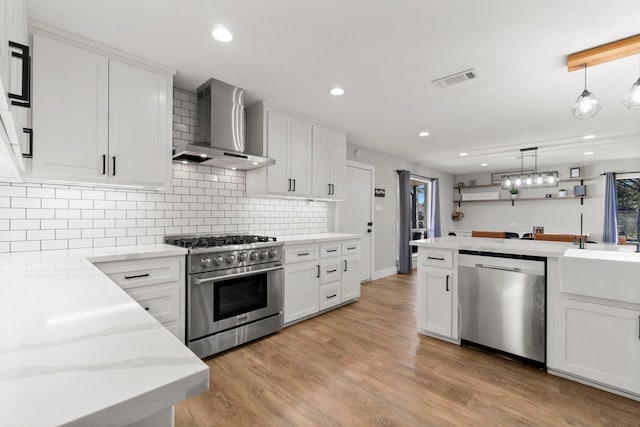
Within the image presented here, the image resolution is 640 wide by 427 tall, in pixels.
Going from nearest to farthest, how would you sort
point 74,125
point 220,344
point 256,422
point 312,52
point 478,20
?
point 256,422 → point 478,20 → point 74,125 → point 312,52 → point 220,344

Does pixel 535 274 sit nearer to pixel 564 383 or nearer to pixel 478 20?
pixel 564 383

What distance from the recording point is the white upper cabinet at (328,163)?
12.8 ft

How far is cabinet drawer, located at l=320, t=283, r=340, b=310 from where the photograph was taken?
3.54 m

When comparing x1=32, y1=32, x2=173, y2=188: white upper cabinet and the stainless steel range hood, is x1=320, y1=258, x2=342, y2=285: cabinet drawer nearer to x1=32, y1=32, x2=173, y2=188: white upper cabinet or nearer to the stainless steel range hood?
the stainless steel range hood

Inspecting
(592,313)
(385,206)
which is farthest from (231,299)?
(385,206)

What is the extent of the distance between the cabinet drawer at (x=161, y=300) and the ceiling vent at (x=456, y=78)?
9.68 feet

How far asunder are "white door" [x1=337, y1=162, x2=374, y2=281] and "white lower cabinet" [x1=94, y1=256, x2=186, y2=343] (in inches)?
111

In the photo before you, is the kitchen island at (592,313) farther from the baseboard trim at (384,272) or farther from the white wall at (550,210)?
the white wall at (550,210)

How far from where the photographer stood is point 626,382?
1.95 meters

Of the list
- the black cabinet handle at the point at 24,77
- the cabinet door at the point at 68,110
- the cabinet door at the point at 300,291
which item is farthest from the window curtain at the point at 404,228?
the black cabinet handle at the point at 24,77

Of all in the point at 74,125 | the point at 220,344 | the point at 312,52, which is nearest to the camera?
the point at 74,125

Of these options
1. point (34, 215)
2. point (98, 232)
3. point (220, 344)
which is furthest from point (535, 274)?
point (34, 215)

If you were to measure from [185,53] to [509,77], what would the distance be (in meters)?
2.82

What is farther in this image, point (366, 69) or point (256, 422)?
point (366, 69)
